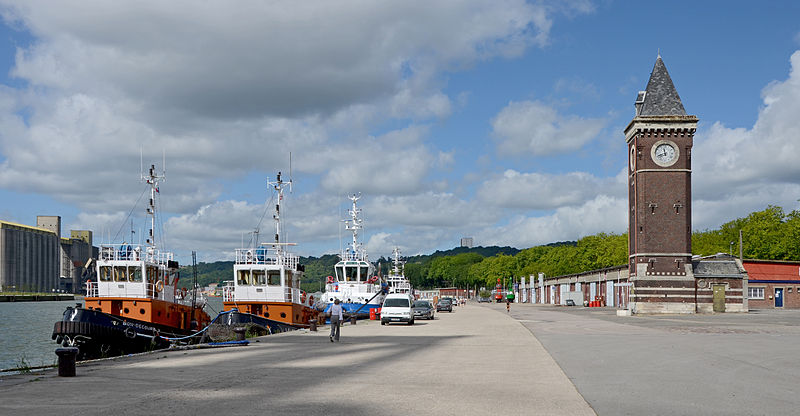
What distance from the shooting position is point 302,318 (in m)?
43.7

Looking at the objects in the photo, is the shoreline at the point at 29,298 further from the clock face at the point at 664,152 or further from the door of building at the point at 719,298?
the door of building at the point at 719,298

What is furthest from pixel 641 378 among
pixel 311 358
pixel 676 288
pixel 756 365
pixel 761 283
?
pixel 761 283

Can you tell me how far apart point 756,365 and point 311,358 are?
40.8 ft

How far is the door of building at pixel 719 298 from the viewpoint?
203 feet

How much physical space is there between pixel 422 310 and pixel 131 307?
2266cm

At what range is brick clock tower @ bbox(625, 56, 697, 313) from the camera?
60.3 metres

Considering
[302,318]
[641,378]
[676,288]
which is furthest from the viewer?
[676,288]

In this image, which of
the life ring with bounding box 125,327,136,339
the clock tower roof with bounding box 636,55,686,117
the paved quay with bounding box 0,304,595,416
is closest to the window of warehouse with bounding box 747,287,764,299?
the clock tower roof with bounding box 636,55,686,117

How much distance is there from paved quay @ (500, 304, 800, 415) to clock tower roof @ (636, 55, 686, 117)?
33362 millimetres

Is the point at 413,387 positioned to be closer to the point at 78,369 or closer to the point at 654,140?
the point at 78,369

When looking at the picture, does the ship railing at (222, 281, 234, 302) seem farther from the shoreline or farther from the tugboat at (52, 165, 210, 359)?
the shoreline

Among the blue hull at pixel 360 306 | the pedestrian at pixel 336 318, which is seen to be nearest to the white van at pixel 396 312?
the blue hull at pixel 360 306

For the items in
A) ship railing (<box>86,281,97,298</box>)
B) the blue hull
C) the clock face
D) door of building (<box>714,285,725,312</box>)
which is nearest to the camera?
ship railing (<box>86,281,97,298</box>)

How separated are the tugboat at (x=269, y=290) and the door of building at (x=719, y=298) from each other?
121ft
